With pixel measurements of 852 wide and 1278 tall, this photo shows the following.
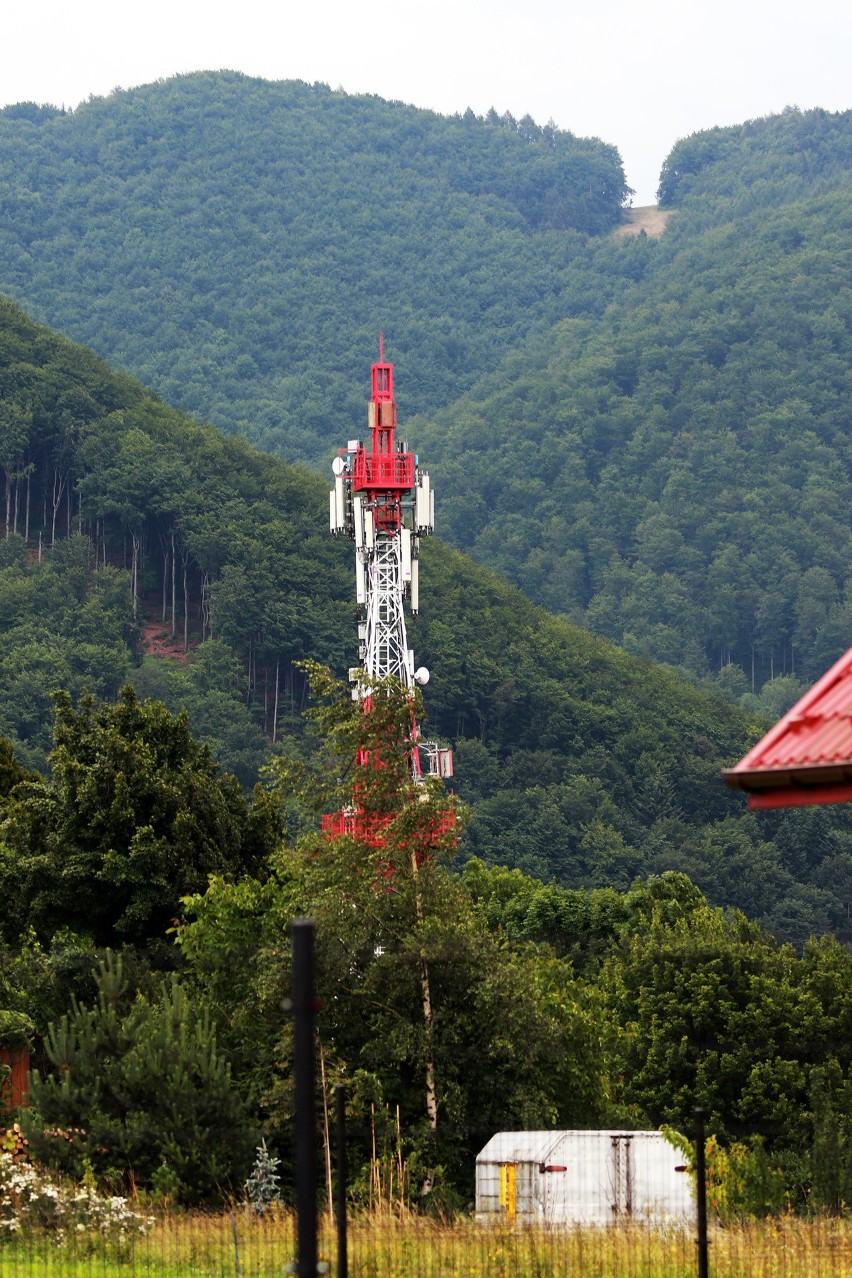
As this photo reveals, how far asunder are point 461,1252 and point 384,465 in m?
31.3

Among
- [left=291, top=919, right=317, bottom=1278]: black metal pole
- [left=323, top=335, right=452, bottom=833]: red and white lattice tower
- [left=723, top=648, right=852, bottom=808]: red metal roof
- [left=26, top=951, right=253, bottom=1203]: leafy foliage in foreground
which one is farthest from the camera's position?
Result: [left=323, top=335, right=452, bottom=833]: red and white lattice tower

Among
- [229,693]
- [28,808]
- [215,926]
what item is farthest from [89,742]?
[229,693]

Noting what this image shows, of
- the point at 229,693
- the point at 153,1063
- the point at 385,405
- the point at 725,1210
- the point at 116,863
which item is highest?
the point at 229,693

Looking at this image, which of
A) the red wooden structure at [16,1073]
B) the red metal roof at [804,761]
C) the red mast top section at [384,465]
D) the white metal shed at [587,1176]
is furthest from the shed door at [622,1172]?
the red mast top section at [384,465]

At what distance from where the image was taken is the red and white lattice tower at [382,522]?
51.0 metres

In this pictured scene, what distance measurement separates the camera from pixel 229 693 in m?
154

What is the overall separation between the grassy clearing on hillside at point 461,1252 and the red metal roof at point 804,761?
967 centimetres

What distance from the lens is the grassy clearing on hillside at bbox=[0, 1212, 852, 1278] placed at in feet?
68.7

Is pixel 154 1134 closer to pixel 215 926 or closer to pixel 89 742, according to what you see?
pixel 215 926

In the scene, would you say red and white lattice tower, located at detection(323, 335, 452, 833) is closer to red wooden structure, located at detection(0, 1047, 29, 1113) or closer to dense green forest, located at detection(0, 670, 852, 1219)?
dense green forest, located at detection(0, 670, 852, 1219)

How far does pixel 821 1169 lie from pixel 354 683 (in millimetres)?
11240

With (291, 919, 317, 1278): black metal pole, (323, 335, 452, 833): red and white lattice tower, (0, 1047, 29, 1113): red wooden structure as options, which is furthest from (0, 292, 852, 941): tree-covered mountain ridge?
(291, 919, 317, 1278): black metal pole

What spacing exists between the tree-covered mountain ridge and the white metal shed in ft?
342

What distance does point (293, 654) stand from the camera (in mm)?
159750
